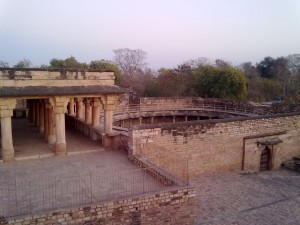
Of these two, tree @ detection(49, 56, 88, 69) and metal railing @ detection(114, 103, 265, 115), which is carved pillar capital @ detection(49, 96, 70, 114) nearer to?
metal railing @ detection(114, 103, 265, 115)

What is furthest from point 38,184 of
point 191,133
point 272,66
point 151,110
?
point 272,66

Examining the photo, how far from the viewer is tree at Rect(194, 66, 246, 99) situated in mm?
33844

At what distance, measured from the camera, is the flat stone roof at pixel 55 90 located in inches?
Answer: 468

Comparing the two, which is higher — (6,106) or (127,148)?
(6,106)

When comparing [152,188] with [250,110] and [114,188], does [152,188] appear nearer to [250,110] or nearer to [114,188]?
[114,188]

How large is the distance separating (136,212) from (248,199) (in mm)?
6123

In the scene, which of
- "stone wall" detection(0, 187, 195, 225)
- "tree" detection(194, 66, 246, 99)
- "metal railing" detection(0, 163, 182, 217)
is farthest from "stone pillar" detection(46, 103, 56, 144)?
"tree" detection(194, 66, 246, 99)

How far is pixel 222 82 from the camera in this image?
3400 cm

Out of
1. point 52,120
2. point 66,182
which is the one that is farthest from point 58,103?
point 66,182

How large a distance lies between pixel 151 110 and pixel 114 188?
19.5 meters

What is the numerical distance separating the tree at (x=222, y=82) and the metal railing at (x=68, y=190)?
81.2 ft

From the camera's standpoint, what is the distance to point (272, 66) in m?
61.8

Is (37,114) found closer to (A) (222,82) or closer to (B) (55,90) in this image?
(B) (55,90)

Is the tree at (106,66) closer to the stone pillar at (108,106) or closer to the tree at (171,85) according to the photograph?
the tree at (171,85)
